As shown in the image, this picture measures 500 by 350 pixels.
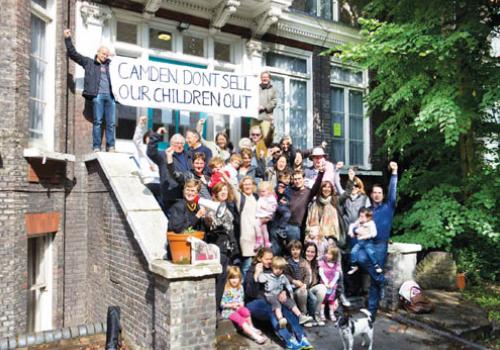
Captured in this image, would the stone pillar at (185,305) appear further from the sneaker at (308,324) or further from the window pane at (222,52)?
the window pane at (222,52)

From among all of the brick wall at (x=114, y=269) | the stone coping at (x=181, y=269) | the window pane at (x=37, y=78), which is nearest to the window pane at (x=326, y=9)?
the window pane at (x=37, y=78)

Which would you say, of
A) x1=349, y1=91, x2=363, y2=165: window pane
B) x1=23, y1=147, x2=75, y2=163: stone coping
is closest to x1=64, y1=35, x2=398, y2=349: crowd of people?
x1=23, y1=147, x2=75, y2=163: stone coping

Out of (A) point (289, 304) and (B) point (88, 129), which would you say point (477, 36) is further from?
(B) point (88, 129)

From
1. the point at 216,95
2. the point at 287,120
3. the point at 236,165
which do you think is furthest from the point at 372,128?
the point at 236,165

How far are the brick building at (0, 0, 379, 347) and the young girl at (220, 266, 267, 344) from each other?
40.4 inches

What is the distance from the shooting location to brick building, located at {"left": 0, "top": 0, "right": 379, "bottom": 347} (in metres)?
6.63

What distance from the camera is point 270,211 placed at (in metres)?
6.36

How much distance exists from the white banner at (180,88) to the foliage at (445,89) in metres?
2.01

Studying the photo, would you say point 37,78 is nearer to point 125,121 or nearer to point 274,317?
point 125,121

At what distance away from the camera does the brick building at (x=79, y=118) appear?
663 centimetres

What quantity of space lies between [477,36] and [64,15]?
783 centimetres

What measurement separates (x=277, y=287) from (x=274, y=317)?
37cm

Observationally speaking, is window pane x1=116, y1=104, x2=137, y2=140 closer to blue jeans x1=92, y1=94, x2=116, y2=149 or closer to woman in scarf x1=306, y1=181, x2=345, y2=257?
blue jeans x1=92, y1=94, x2=116, y2=149

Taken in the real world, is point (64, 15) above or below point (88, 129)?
above
